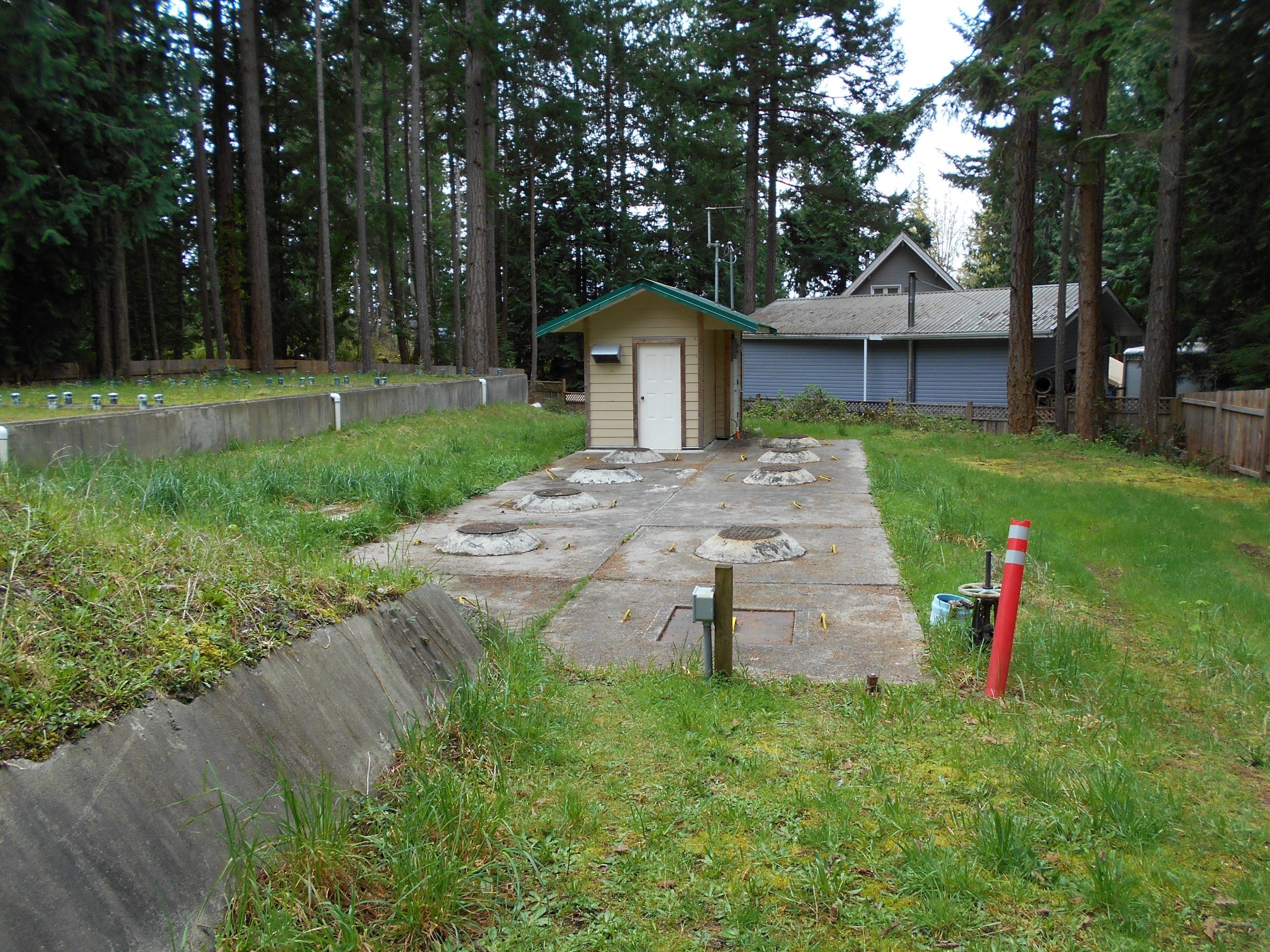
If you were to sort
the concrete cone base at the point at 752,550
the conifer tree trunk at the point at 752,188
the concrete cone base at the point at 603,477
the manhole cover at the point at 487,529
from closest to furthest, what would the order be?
the concrete cone base at the point at 752,550, the manhole cover at the point at 487,529, the concrete cone base at the point at 603,477, the conifer tree trunk at the point at 752,188

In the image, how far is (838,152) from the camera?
3272 cm

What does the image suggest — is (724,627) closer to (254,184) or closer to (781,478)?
(781,478)

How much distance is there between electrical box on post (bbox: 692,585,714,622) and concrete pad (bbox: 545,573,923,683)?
0.69m

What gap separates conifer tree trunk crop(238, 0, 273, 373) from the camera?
22.5 meters

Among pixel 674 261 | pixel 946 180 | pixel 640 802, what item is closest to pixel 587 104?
pixel 674 261

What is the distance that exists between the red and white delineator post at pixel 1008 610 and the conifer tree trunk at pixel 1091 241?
1463cm

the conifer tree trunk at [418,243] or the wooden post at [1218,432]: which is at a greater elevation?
the conifer tree trunk at [418,243]

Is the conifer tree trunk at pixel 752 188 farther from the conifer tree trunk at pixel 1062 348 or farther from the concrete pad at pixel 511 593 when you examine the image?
the concrete pad at pixel 511 593

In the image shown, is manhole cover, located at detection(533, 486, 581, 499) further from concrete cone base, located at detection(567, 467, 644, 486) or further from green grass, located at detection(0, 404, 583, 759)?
green grass, located at detection(0, 404, 583, 759)

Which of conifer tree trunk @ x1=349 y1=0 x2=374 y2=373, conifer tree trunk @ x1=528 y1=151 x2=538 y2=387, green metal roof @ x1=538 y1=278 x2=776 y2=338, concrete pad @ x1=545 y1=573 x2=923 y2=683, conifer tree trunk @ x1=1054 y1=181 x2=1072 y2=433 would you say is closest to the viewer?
concrete pad @ x1=545 y1=573 x2=923 y2=683

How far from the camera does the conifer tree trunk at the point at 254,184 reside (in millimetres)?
22500

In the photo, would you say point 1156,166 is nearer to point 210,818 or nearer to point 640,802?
point 640,802

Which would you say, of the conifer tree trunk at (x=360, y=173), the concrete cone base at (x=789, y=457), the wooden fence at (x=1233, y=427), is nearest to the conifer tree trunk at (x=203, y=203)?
the conifer tree trunk at (x=360, y=173)

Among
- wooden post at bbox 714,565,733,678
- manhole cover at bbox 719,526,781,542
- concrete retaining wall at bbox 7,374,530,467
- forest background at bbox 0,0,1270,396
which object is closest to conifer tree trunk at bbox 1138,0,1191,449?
forest background at bbox 0,0,1270,396
